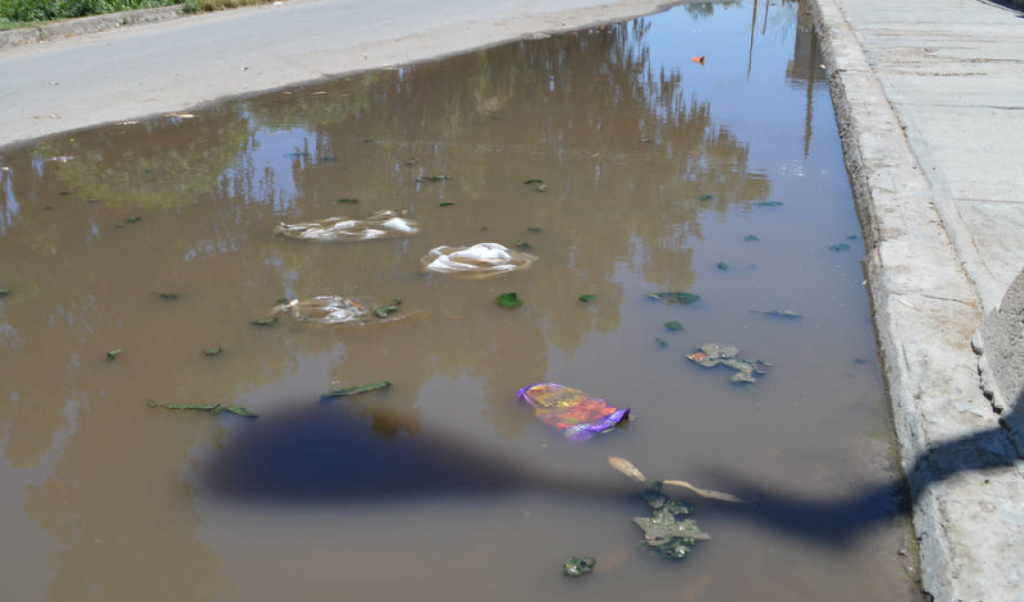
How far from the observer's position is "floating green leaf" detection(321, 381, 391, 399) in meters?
2.80

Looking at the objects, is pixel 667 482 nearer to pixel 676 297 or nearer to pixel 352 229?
pixel 676 297

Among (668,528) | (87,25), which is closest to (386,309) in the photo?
(668,528)

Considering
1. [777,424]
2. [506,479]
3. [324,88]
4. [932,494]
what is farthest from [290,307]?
[324,88]

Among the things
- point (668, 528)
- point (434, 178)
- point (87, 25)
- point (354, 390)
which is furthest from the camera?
point (87, 25)

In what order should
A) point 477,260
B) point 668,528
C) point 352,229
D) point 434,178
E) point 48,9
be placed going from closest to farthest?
1. point 668,528
2. point 477,260
3. point 352,229
4. point 434,178
5. point 48,9

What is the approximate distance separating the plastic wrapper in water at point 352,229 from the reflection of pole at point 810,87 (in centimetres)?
280

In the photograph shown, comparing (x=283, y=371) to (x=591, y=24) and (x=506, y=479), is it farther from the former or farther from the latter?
(x=591, y=24)

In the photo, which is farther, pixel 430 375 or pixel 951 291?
pixel 951 291

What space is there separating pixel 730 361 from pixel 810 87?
5824 mm

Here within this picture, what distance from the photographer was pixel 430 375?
116 inches

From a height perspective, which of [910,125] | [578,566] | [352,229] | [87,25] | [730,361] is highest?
[87,25]

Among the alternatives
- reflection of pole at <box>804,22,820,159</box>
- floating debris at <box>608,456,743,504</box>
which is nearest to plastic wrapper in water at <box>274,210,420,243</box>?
floating debris at <box>608,456,743,504</box>

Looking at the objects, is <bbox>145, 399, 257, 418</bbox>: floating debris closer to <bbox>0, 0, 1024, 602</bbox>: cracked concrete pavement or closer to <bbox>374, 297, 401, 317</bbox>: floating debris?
<bbox>374, 297, 401, 317</bbox>: floating debris

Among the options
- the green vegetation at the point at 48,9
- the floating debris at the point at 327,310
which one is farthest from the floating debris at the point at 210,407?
the green vegetation at the point at 48,9
